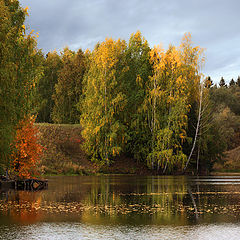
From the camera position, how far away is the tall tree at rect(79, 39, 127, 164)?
54.0 meters

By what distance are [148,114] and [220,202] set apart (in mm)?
35465

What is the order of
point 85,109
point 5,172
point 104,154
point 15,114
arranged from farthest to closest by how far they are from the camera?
point 85,109
point 104,154
point 5,172
point 15,114

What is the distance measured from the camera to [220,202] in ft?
68.8

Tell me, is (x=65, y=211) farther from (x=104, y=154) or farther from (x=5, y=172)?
(x=104, y=154)

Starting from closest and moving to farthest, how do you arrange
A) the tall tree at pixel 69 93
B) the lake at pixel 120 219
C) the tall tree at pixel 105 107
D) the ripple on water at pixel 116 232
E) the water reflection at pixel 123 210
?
the ripple on water at pixel 116 232
the lake at pixel 120 219
the water reflection at pixel 123 210
the tall tree at pixel 105 107
the tall tree at pixel 69 93

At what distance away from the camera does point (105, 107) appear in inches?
2153

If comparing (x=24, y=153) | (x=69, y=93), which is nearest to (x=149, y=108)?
(x=69, y=93)

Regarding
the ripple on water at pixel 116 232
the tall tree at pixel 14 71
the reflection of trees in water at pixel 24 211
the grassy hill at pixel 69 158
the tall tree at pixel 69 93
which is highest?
the tall tree at pixel 69 93

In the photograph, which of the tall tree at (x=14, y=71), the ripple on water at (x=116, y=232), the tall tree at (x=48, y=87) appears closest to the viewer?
the ripple on water at (x=116, y=232)

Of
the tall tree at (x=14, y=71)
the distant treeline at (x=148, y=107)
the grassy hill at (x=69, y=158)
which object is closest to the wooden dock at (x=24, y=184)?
the tall tree at (x=14, y=71)

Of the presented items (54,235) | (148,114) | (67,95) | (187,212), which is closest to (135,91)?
(148,114)

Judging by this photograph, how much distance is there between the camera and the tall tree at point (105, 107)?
177 feet

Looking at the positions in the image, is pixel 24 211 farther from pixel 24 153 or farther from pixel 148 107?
pixel 148 107

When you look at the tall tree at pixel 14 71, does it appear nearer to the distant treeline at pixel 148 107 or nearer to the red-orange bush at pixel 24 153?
the red-orange bush at pixel 24 153
